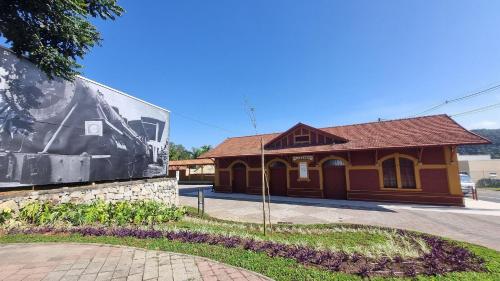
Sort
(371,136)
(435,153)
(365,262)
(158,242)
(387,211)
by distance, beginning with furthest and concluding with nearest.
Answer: (371,136), (435,153), (387,211), (158,242), (365,262)

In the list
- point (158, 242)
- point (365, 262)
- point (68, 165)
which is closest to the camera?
point (365, 262)

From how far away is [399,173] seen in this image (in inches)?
587

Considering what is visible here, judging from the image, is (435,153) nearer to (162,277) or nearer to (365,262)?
(365,262)

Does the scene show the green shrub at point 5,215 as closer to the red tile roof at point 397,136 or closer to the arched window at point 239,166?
the red tile roof at point 397,136

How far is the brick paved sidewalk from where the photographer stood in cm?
404

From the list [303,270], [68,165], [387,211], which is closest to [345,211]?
[387,211]

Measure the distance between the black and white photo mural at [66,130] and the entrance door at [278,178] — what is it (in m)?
9.44

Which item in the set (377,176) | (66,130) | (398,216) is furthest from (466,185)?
(66,130)

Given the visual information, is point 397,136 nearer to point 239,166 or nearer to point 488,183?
point 239,166

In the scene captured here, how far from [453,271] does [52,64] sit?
12233mm

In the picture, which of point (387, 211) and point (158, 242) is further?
point (387, 211)

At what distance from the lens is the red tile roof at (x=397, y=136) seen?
13.5 metres

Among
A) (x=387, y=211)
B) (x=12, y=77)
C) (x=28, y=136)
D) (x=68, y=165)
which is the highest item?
(x=12, y=77)

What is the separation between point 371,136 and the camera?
16.8m
